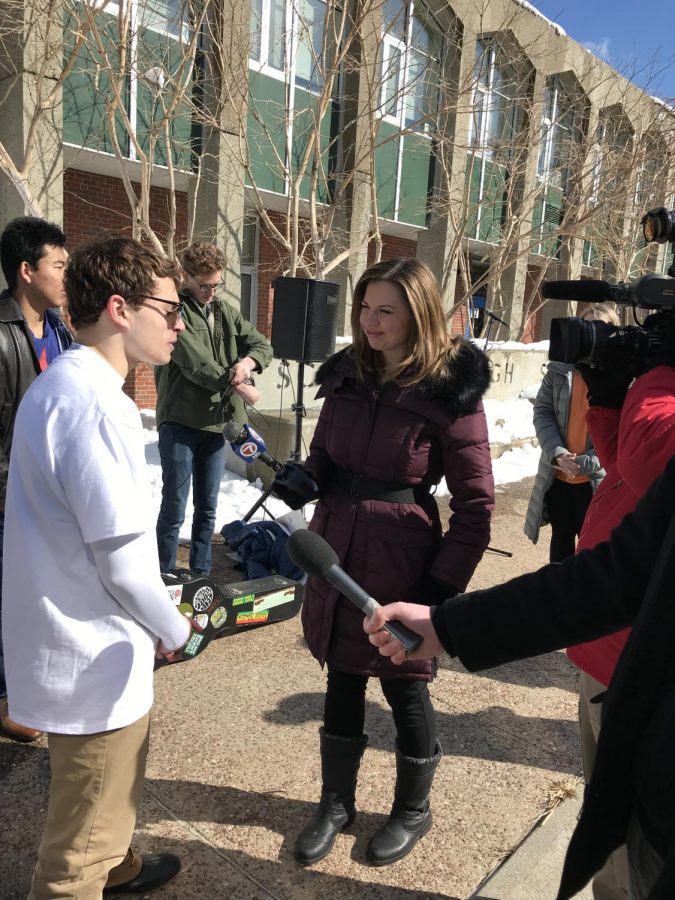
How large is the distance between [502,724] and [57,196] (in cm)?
851

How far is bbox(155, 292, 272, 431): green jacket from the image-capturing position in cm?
450

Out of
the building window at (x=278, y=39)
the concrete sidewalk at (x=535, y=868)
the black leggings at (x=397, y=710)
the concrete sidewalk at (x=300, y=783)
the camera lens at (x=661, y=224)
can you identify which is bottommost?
the concrete sidewalk at (x=300, y=783)

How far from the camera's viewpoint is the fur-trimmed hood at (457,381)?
2.37 meters

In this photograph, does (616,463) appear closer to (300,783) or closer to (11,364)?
(300,783)

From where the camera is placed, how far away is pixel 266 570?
4.94m

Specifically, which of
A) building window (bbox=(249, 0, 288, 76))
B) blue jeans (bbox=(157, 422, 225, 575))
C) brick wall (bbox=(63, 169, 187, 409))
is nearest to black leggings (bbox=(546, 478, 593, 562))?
blue jeans (bbox=(157, 422, 225, 575))

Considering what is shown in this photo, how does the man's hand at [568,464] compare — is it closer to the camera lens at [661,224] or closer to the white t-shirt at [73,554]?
the camera lens at [661,224]

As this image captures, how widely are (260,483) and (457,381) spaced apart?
→ 196 inches

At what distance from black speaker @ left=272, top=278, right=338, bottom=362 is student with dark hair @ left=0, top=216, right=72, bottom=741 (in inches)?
101

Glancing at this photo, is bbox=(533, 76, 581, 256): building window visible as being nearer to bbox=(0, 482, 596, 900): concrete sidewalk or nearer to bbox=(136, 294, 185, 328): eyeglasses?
bbox=(0, 482, 596, 900): concrete sidewalk

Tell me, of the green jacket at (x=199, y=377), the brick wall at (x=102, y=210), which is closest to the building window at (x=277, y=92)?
the brick wall at (x=102, y=210)

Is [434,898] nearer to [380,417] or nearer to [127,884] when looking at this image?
[127,884]

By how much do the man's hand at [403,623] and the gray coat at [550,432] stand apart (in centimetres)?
285

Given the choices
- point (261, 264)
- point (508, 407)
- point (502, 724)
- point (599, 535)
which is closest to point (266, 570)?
point (502, 724)
